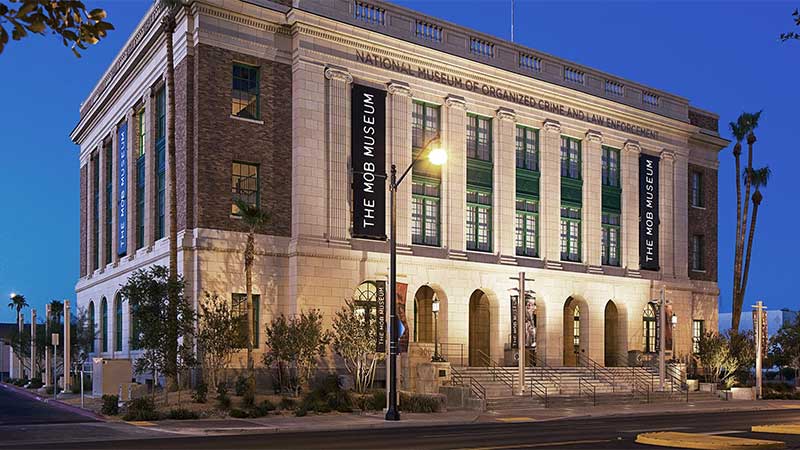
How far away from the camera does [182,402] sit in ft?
114

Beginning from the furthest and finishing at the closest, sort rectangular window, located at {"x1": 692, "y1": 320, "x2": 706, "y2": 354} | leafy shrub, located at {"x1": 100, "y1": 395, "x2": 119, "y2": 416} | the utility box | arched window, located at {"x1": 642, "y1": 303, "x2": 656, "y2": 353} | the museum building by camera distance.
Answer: rectangular window, located at {"x1": 692, "y1": 320, "x2": 706, "y2": 354} → arched window, located at {"x1": 642, "y1": 303, "x2": 656, "y2": 353} → the museum building → the utility box → leafy shrub, located at {"x1": 100, "y1": 395, "x2": 119, "y2": 416}

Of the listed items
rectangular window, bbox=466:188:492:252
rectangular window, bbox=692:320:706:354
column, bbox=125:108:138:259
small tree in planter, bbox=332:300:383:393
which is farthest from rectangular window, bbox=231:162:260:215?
rectangular window, bbox=692:320:706:354

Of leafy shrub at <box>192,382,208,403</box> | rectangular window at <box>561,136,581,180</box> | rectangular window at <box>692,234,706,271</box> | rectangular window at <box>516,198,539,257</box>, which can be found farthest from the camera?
rectangular window at <box>692,234,706,271</box>

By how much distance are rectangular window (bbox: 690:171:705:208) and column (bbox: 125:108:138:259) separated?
120 ft

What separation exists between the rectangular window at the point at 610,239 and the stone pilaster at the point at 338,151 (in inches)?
770

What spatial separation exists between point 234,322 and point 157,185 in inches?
455

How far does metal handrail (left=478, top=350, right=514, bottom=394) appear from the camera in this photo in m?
44.3

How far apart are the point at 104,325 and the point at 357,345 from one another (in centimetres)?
2111

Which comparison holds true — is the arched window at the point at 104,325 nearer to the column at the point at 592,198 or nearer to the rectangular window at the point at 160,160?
the rectangular window at the point at 160,160

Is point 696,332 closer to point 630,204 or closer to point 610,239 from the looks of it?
point 610,239

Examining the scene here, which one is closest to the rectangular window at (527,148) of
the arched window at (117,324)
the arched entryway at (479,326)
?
the arched entryway at (479,326)

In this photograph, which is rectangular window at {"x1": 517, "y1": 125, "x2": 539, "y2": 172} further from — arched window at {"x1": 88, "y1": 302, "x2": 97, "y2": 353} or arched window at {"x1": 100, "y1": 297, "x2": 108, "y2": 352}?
arched window at {"x1": 88, "y1": 302, "x2": 97, "y2": 353}

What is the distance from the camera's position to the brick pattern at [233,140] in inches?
1558

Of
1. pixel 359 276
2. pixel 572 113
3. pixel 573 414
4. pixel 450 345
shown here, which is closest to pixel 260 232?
pixel 359 276
